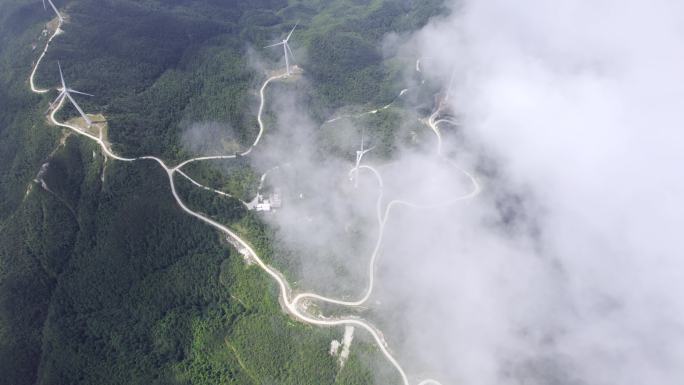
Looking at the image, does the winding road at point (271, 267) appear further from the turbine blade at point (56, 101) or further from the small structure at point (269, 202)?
the small structure at point (269, 202)

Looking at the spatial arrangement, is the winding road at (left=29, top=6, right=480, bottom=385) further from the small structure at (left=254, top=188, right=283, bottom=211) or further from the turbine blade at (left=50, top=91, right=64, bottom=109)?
the small structure at (left=254, top=188, right=283, bottom=211)

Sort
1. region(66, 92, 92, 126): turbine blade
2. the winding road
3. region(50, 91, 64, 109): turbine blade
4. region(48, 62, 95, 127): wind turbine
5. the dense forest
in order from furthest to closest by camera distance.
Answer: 1. region(50, 91, 64, 109): turbine blade
2. region(48, 62, 95, 127): wind turbine
3. region(66, 92, 92, 126): turbine blade
4. the winding road
5. the dense forest

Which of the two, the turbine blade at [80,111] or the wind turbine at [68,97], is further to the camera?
the wind turbine at [68,97]

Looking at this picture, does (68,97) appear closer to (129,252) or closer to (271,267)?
(129,252)

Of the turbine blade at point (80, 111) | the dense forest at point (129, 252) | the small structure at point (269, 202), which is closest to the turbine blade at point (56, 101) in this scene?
the dense forest at point (129, 252)

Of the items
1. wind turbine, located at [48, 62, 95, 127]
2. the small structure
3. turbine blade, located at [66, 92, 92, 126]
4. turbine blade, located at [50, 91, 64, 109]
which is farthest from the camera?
turbine blade, located at [50, 91, 64, 109]

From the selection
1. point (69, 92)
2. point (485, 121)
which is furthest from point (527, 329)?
point (69, 92)

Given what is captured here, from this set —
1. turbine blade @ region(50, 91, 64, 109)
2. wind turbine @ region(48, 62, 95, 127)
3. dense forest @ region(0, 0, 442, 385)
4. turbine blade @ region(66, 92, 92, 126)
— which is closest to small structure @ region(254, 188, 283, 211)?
dense forest @ region(0, 0, 442, 385)

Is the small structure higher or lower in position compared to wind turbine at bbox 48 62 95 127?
lower

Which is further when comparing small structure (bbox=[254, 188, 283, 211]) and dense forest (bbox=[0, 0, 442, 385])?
small structure (bbox=[254, 188, 283, 211])
